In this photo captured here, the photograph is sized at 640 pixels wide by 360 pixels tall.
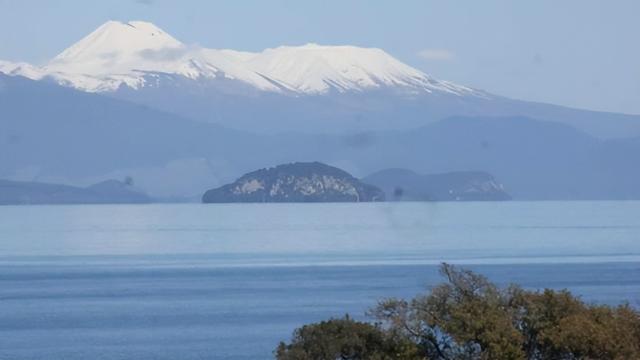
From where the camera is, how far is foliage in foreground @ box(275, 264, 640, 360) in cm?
2136

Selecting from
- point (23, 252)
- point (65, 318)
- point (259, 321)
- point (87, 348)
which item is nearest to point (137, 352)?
point (87, 348)

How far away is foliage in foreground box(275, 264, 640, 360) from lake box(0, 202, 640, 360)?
18.1 m

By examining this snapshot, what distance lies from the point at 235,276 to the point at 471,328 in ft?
175

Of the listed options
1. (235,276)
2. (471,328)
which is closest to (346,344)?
(471,328)

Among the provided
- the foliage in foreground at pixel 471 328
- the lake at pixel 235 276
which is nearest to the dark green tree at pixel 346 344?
the foliage in foreground at pixel 471 328

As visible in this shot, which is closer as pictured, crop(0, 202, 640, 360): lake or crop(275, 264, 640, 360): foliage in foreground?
crop(275, 264, 640, 360): foliage in foreground

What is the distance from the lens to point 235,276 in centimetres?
7431

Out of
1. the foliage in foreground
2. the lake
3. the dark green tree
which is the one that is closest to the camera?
the foliage in foreground

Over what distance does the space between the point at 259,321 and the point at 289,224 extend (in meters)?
93.8

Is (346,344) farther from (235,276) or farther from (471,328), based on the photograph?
(235,276)

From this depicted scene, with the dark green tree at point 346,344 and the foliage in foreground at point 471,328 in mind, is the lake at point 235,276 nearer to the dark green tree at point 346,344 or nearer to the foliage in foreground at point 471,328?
the dark green tree at point 346,344

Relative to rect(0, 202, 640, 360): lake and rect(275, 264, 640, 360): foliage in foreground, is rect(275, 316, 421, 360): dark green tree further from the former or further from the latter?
rect(0, 202, 640, 360): lake

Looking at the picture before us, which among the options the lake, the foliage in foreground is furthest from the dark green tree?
the lake

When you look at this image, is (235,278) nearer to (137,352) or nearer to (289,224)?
(137,352)
